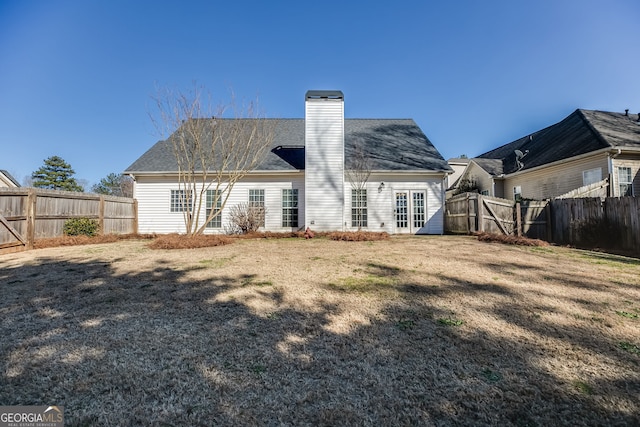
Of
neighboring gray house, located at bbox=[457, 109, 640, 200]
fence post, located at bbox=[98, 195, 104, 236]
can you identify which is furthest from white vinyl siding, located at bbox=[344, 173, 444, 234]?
fence post, located at bbox=[98, 195, 104, 236]

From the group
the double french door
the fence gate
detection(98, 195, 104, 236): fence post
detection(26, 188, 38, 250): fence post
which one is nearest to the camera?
the fence gate

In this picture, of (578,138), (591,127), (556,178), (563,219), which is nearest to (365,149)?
(563,219)

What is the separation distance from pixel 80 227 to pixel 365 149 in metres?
12.8

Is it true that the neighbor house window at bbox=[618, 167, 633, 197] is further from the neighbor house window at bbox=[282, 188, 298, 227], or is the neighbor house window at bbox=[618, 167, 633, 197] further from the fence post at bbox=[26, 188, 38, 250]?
the fence post at bbox=[26, 188, 38, 250]

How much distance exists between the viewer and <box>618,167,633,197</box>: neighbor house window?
38.5ft

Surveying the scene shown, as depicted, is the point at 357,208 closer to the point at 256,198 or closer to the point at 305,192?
the point at 305,192

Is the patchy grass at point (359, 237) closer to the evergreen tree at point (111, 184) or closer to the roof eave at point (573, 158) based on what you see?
the roof eave at point (573, 158)

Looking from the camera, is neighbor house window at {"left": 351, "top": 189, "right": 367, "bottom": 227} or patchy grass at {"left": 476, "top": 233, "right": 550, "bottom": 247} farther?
neighbor house window at {"left": 351, "top": 189, "right": 367, "bottom": 227}

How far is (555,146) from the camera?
1520 centimetres

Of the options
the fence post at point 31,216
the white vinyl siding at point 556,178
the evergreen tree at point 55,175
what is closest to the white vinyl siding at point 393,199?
the white vinyl siding at point 556,178

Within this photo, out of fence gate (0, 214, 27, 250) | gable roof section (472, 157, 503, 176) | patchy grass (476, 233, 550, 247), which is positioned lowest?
patchy grass (476, 233, 550, 247)

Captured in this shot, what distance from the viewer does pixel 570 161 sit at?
13.3m

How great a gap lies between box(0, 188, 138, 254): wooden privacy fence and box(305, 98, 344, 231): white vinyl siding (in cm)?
841

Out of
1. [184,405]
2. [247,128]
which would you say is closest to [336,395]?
[184,405]
